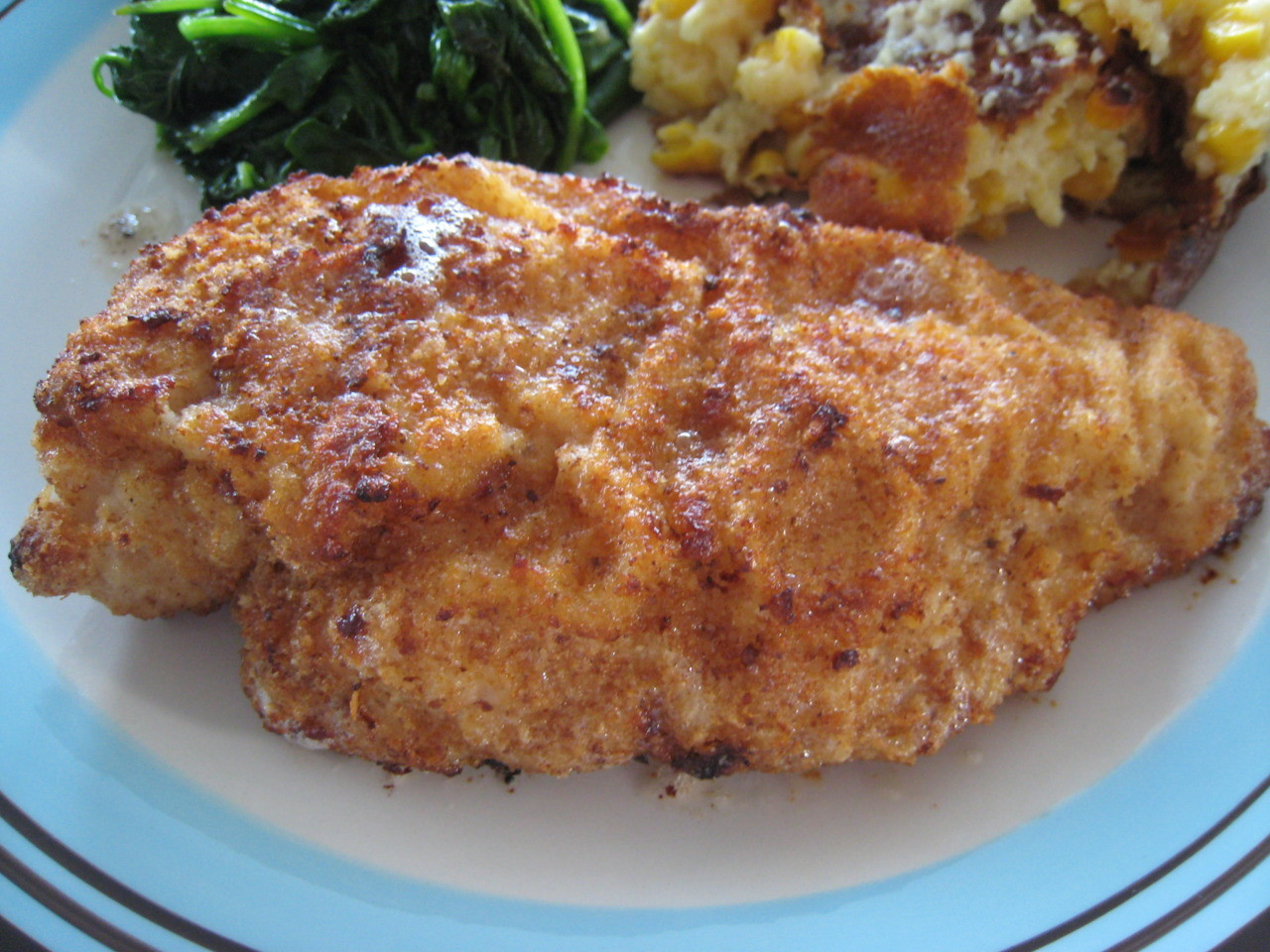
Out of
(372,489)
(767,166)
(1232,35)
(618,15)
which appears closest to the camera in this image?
(372,489)

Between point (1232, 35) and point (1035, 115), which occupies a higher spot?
point (1232, 35)

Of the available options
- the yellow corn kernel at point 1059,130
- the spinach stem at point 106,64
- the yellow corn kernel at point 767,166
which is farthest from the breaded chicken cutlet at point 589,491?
the spinach stem at point 106,64

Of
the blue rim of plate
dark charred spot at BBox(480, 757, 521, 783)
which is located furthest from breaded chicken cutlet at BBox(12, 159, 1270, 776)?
the blue rim of plate

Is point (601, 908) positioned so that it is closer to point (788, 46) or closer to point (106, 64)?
point (788, 46)

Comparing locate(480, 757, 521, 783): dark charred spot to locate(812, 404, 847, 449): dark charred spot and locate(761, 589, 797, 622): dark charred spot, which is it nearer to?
locate(761, 589, 797, 622): dark charred spot

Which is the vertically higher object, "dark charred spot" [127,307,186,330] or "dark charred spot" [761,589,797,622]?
"dark charred spot" [761,589,797,622]

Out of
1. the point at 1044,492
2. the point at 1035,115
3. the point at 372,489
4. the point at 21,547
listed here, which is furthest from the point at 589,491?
the point at 1035,115

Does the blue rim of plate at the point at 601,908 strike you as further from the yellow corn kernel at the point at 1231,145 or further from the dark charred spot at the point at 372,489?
the yellow corn kernel at the point at 1231,145
